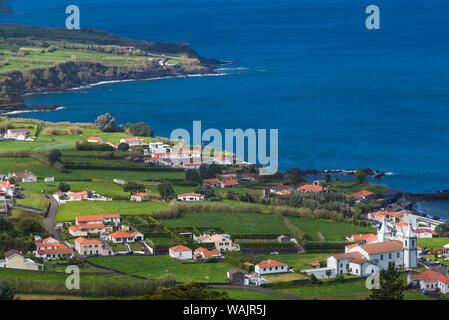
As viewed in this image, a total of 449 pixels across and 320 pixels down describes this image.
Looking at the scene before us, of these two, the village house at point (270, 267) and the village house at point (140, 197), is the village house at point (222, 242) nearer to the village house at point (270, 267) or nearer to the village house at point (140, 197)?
the village house at point (270, 267)

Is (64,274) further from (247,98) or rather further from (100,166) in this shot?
(247,98)

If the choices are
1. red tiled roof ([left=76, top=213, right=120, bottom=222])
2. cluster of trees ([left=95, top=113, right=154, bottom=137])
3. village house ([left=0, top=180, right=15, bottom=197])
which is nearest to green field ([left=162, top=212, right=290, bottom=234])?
red tiled roof ([left=76, top=213, right=120, bottom=222])

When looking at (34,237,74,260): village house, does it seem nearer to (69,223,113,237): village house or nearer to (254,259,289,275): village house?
(69,223,113,237): village house

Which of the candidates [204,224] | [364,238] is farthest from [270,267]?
[204,224]

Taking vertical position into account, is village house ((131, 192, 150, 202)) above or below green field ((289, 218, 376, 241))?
above

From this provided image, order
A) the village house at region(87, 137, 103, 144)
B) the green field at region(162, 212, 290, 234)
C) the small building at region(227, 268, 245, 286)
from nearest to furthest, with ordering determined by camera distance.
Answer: the small building at region(227, 268, 245, 286) < the green field at region(162, 212, 290, 234) < the village house at region(87, 137, 103, 144)

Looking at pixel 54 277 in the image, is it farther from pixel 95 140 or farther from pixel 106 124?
pixel 106 124
